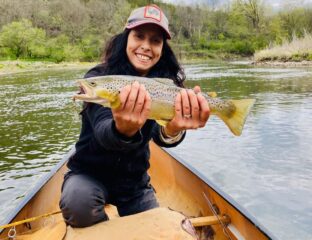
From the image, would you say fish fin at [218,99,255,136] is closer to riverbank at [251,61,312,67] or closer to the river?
the river

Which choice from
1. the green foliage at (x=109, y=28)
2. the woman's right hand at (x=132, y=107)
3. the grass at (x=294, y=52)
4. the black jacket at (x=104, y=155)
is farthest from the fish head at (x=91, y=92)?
the green foliage at (x=109, y=28)

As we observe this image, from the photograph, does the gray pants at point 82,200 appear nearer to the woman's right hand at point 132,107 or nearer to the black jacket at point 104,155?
the black jacket at point 104,155

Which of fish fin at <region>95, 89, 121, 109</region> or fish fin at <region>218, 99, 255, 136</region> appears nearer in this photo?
fish fin at <region>95, 89, 121, 109</region>

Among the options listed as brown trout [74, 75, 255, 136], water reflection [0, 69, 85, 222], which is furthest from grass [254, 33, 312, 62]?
brown trout [74, 75, 255, 136]

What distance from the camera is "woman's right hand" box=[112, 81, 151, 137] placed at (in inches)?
85.9

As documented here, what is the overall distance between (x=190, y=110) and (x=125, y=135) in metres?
0.45

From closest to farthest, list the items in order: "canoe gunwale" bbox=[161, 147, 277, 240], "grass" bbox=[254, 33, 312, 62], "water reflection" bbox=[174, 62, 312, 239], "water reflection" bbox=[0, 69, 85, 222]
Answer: "canoe gunwale" bbox=[161, 147, 277, 240] < "water reflection" bbox=[174, 62, 312, 239] < "water reflection" bbox=[0, 69, 85, 222] < "grass" bbox=[254, 33, 312, 62]

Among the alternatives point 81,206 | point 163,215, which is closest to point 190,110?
point 163,215

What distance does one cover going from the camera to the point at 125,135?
8.02ft

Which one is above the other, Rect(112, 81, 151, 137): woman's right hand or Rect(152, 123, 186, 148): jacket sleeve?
Rect(112, 81, 151, 137): woman's right hand

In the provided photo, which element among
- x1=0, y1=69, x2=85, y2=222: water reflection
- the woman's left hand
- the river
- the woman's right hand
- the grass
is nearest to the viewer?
the woman's right hand

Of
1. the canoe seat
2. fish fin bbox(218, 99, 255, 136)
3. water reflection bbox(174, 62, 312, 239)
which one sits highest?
fish fin bbox(218, 99, 255, 136)

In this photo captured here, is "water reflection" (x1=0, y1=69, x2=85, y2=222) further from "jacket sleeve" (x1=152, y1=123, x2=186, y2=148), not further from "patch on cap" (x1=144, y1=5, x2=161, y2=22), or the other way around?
"patch on cap" (x1=144, y1=5, x2=161, y2=22)

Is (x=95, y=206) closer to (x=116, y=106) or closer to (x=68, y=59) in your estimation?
(x=116, y=106)
